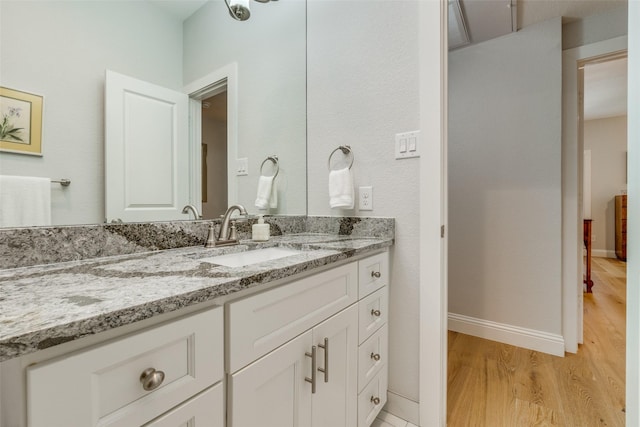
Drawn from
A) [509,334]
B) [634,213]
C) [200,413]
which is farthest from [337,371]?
[509,334]

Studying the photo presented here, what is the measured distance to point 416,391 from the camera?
131cm

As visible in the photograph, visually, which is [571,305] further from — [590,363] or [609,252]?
[609,252]

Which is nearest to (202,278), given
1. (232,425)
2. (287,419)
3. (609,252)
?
(232,425)

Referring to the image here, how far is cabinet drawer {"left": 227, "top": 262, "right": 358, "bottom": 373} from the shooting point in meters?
0.64

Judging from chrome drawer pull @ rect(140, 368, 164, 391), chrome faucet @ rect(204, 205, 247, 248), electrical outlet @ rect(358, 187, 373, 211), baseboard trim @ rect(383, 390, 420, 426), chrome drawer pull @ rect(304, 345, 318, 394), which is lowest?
baseboard trim @ rect(383, 390, 420, 426)

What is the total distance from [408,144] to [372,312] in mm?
734

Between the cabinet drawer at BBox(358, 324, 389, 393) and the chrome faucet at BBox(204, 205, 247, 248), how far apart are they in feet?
2.20

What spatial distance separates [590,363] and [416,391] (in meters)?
1.33

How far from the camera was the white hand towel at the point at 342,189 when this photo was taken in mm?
1424

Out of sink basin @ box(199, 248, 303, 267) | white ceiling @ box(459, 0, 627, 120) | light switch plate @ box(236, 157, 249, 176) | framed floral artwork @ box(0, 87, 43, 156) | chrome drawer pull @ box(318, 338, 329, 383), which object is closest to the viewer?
framed floral artwork @ box(0, 87, 43, 156)

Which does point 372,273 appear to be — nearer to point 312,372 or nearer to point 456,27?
point 312,372

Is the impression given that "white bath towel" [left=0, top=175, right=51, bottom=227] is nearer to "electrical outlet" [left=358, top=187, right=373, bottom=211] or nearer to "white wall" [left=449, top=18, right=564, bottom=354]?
"electrical outlet" [left=358, top=187, right=373, bottom=211]

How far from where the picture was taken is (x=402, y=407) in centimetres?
133

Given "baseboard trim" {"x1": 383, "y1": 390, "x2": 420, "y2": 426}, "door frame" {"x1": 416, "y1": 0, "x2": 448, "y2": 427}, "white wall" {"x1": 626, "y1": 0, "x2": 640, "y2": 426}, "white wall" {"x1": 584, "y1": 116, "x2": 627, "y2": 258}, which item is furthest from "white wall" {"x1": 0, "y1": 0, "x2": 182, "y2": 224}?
"white wall" {"x1": 584, "y1": 116, "x2": 627, "y2": 258}
